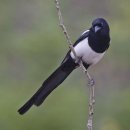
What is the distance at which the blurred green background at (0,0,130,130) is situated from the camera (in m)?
5.27

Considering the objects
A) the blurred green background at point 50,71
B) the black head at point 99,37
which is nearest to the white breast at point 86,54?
the black head at point 99,37

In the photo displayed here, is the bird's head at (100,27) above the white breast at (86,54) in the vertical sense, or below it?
above

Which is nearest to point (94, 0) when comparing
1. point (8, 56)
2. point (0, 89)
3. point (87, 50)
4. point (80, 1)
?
point (80, 1)

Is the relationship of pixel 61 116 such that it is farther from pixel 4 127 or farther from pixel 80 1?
pixel 80 1

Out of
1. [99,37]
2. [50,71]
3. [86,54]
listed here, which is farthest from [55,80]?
[50,71]

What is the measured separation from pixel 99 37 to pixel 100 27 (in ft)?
0.21

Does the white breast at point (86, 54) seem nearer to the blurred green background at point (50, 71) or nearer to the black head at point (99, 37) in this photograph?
the black head at point (99, 37)

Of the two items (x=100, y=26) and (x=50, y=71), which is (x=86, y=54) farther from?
(x=50, y=71)

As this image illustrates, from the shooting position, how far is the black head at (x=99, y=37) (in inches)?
171

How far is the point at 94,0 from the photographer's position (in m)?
10.2

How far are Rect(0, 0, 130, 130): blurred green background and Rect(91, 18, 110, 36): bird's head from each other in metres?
1.02

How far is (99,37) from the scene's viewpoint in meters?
4.37

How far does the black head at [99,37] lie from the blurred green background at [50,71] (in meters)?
0.98

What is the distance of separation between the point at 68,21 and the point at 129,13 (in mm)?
Result: 1540
